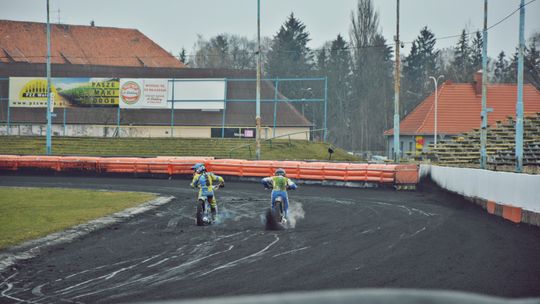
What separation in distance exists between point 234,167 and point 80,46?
53862mm

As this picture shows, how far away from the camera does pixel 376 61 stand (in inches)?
4336

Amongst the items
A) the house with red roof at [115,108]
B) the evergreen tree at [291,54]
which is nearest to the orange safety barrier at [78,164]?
the house with red roof at [115,108]

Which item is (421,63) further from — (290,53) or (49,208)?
(49,208)

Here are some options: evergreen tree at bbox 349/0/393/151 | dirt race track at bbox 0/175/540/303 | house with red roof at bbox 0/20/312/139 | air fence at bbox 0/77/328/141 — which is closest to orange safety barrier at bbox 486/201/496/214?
dirt race track at bbox 0/175/540/303

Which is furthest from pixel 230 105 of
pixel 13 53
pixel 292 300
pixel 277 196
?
pixel 292 300

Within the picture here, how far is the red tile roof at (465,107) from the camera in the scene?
219 ft

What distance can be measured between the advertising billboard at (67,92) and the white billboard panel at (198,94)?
4968 mm

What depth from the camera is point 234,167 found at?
36.2 meters

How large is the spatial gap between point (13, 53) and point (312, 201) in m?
64.0

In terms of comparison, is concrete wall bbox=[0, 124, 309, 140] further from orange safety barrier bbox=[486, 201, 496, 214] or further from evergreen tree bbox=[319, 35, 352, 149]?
orange safety barrier bbox=[486, 201, 496, 214]

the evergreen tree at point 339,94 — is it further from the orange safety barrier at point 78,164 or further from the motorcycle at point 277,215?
the motorcycle at point 277,215

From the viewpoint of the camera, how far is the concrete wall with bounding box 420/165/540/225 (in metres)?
17.2

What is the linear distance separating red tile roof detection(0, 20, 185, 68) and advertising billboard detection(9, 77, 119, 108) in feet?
49.3

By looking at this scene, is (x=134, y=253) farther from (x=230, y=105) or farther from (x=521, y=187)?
(x=230, y=105)
